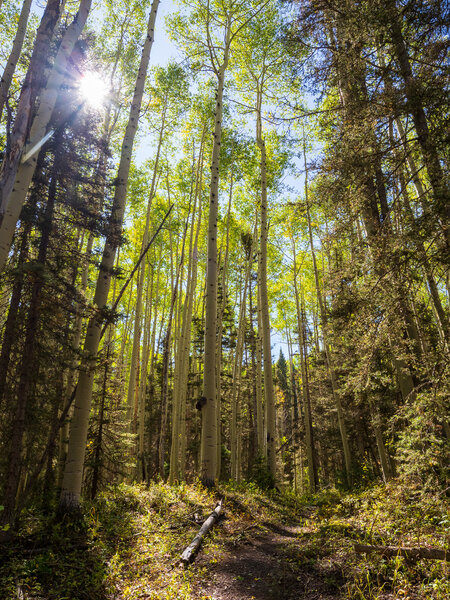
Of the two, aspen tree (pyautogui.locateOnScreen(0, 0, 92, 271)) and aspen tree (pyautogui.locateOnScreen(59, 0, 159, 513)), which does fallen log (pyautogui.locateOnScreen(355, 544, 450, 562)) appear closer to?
aspen tree (pyautogui.locateOnScreen(59, 0, 159, 513))

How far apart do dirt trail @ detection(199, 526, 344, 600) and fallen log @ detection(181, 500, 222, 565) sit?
30cm

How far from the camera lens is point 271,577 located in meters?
3.71

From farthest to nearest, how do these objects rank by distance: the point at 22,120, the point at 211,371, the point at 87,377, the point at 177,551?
1. the point at 211,371
2. the point at 87,377
3. the point at 177,551
4. the point at 22,120

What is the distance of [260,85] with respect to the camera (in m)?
11.9

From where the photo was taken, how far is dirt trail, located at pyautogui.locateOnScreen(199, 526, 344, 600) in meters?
3.26

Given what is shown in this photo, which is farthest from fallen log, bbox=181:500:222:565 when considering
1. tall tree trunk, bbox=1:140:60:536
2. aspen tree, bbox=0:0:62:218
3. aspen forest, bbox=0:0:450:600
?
aspen tree, bbox=0:0:62:218

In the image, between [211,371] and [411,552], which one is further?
[211,371]

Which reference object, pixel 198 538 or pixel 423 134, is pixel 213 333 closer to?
pixel 198 538

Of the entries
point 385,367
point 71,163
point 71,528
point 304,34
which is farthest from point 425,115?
point 71,528

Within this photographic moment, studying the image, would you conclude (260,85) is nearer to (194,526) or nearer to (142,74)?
(142,74)

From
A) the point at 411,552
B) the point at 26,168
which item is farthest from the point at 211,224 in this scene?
the point at 411,552

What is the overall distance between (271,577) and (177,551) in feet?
4.68

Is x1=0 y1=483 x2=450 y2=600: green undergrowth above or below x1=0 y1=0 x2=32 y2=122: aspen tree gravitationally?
below

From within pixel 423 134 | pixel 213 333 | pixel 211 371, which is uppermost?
pixel 423 134
